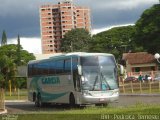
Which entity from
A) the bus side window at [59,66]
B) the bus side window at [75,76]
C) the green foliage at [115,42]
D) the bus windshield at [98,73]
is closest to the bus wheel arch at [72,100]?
the bus side window at [75,76]

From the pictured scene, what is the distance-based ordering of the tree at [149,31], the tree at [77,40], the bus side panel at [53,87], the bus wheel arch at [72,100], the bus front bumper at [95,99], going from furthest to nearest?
the tree at [77,40], the tree at [149,31], the bus side panel at [53,87], the bus wheel arch at [72,100], the bus front bumper at [95,99]

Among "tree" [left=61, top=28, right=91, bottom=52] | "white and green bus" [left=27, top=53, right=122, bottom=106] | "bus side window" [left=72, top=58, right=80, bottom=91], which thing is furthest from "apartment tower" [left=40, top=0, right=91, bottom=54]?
"bus side window" [left=72, top=58, right=80, bottom=91]

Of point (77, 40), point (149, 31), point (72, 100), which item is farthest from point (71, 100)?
point (77, 40)

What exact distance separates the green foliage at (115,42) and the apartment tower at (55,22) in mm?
53348

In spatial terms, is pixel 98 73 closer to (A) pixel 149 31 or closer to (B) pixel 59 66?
(B) pixel 59 66

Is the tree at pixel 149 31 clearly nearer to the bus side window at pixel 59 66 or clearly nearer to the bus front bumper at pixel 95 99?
the bus side window at pixel 59 66

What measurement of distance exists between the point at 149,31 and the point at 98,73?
3670cm

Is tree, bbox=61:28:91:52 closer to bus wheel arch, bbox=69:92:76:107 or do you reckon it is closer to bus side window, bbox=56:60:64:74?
bus side window, bbox=56:60:64:74

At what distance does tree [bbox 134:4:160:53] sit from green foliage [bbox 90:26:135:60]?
50.4m

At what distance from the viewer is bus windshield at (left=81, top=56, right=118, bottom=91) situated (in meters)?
28.1

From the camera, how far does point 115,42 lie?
121312mm

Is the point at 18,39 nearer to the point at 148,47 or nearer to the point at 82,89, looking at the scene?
the point at 148,47

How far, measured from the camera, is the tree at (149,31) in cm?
6278

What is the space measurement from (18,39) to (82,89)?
97.9 m
